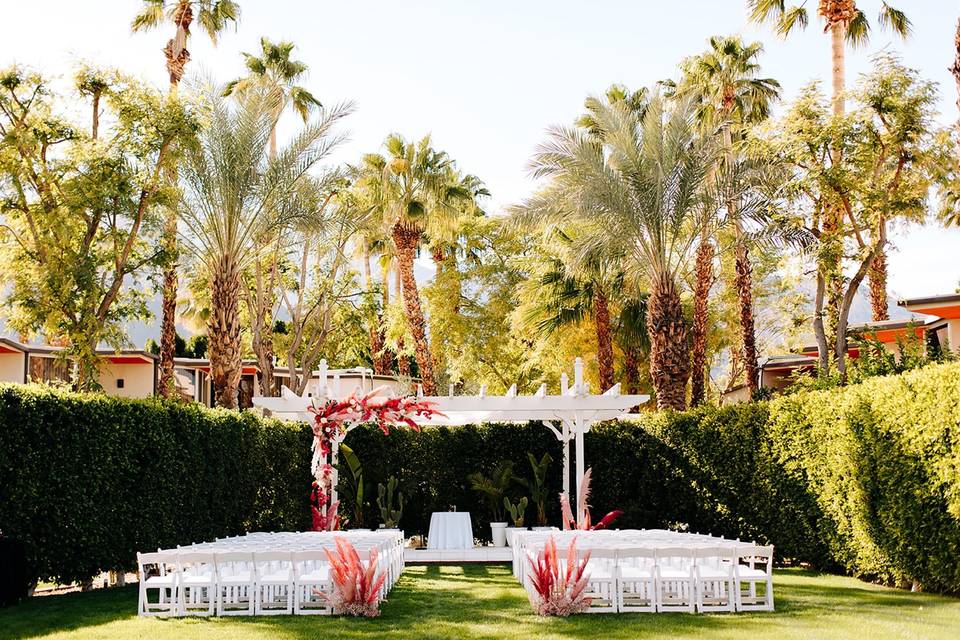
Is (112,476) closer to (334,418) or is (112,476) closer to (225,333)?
(334,418)

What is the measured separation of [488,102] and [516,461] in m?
13.7

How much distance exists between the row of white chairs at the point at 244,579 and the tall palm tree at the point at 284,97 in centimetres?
1804

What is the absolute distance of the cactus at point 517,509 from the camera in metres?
17.9

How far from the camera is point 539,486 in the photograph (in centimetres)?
1847

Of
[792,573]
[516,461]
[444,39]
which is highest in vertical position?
[444,39]

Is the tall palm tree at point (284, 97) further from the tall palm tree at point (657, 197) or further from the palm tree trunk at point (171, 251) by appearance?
the tall palm tree at point (657, 197)

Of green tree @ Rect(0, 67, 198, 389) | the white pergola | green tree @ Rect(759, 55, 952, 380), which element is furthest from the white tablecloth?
green tree @ Rect(759, 55, 952, 380)

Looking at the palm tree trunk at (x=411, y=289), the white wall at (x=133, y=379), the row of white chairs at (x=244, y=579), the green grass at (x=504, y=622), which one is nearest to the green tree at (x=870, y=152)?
the green grass at (x=504, y=622)

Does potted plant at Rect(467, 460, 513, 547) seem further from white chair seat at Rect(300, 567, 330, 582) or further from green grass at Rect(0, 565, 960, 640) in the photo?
white chair seat at Rect(300, 567, 330, 582)

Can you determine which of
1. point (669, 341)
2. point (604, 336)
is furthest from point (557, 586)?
point (604, 336)

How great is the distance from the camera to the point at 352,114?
20.1 meters

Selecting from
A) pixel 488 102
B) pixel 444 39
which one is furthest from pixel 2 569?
pixel 488 102

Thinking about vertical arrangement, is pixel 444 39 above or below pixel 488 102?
below

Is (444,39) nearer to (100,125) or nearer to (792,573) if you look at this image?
(100,125)
